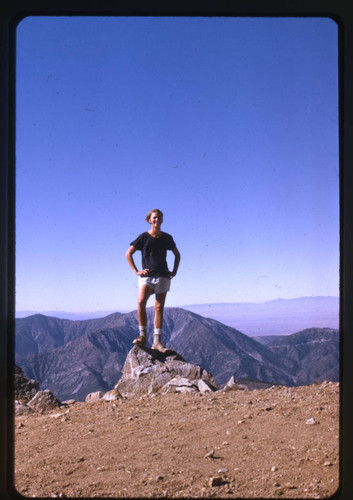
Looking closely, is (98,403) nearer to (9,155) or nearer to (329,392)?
(329,392)

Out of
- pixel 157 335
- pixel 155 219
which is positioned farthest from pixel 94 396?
pixel 155 219

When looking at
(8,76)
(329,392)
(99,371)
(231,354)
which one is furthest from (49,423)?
(231,354)

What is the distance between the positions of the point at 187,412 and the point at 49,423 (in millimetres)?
1438

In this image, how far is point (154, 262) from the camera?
5.47m

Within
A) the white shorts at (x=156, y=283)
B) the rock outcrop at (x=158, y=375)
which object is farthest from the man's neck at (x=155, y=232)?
the rock outcrop at (x=158, y=375)

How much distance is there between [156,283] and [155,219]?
0.81m

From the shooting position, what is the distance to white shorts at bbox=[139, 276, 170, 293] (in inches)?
218

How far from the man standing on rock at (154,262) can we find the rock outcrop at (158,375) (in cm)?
75

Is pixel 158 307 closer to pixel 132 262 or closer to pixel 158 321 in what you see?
pixel 158 321

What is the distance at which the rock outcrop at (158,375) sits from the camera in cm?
567

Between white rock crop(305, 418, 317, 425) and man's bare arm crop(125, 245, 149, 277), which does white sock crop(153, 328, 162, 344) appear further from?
white rock crop(305, 418, 317, 425)

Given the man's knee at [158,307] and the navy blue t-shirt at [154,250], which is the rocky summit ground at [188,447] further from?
the navy blue t-shirt at [154,250]

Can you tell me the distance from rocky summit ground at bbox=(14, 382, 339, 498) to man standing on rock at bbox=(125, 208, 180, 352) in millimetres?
1177

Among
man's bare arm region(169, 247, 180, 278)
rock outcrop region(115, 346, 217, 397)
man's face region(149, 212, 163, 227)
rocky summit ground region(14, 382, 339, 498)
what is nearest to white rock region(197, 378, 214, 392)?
rock outcrop region(115, 346, 217, 397)
